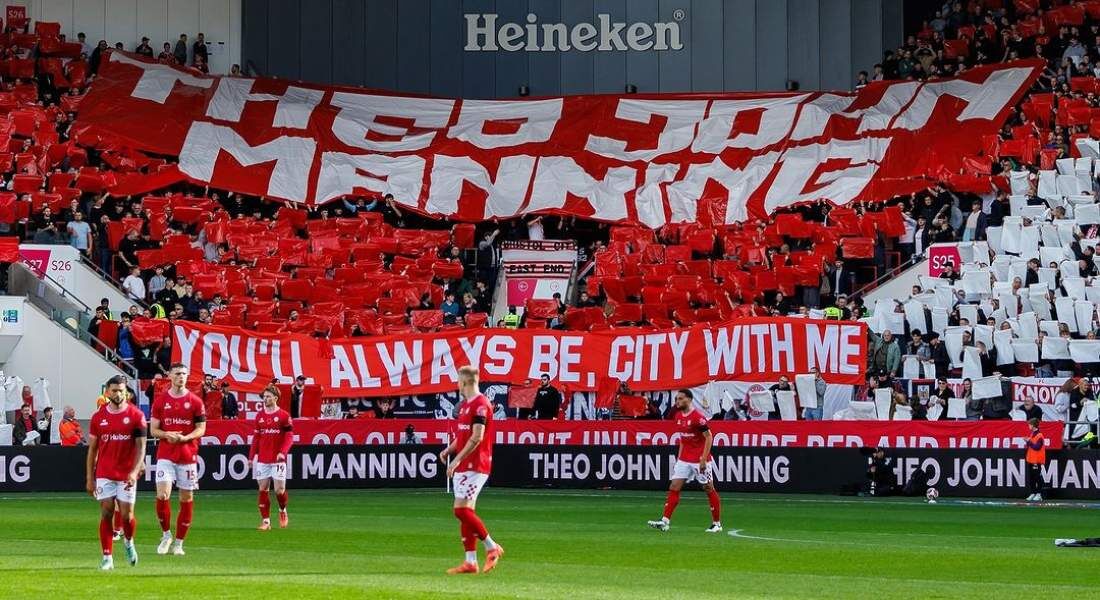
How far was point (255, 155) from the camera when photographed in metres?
50.4

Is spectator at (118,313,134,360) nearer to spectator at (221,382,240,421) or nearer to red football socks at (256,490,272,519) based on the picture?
spectator at (221,382,240,421)

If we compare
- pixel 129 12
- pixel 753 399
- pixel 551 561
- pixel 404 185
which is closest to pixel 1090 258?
pixel 753 399

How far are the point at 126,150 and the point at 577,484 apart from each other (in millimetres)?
19308

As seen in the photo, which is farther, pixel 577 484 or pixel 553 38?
pixel 553 38

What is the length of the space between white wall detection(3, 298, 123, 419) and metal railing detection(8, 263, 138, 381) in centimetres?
21

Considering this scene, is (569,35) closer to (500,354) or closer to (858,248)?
(858,248)

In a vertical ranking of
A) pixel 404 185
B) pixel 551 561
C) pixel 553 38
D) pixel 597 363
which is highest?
pixel 553 38

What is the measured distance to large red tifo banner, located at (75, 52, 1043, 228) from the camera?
158ft

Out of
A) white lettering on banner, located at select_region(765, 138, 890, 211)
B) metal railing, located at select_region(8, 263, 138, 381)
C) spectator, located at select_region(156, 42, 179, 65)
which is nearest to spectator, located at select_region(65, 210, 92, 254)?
metal railing, located at select_region(8, 263, 138, 381)

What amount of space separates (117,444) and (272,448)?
7.87m

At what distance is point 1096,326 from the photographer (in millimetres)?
37844

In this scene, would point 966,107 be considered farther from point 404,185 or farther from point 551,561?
point 551,561

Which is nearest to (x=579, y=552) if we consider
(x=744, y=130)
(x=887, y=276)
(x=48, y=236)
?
(x=887, y=276)

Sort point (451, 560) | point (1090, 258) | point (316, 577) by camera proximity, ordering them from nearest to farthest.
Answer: point (316, 577), point (451, 560), point (1090, 258)
